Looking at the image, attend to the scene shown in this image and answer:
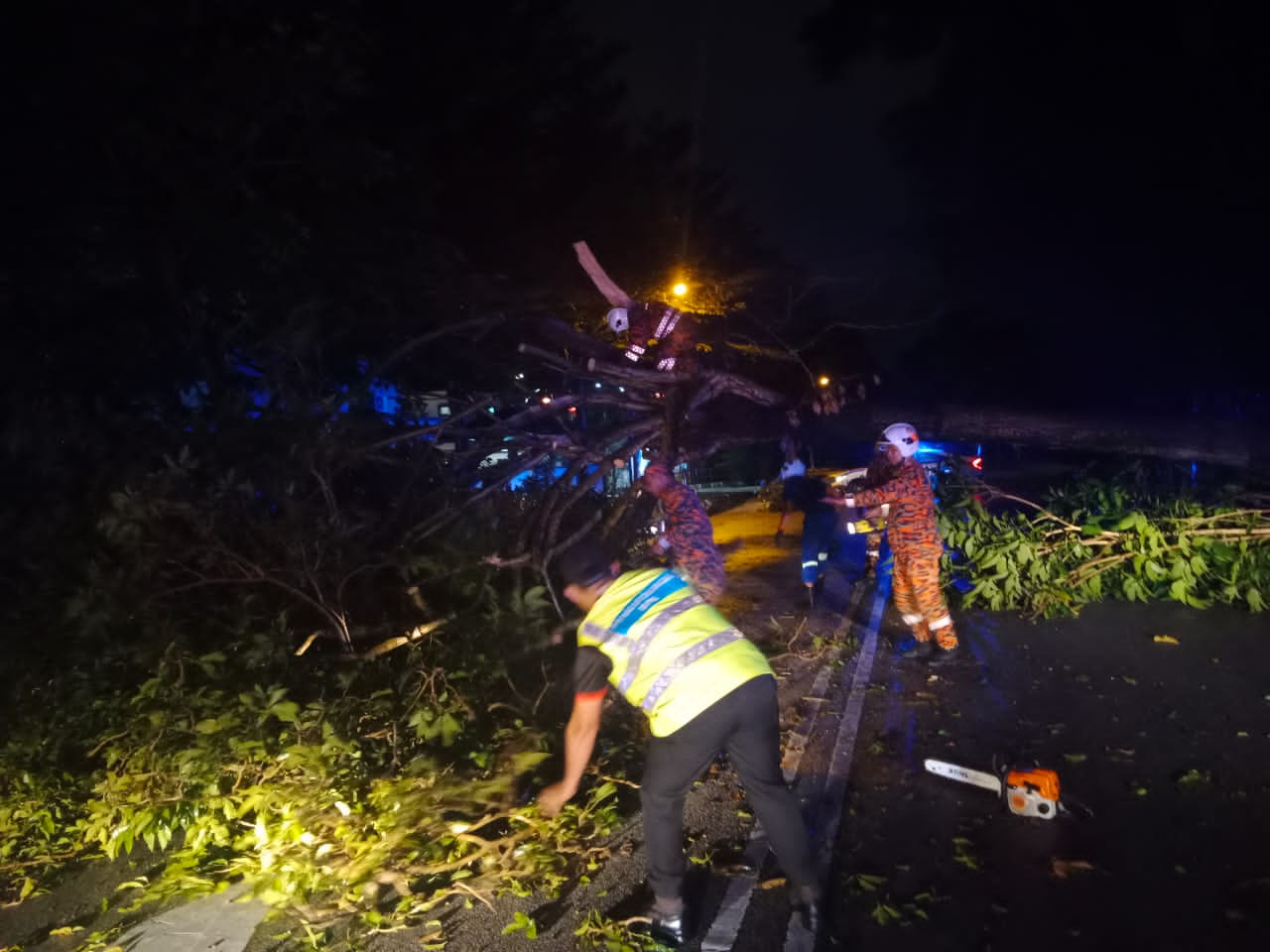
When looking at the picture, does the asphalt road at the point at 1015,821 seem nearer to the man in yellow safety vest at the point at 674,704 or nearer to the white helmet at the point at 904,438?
the man in yellow safety vest at the point at 674,704

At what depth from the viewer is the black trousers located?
109 inches

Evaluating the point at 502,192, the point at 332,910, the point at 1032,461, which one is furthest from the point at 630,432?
the point at 1032,461

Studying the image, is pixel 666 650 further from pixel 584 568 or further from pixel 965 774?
pixel 965 774

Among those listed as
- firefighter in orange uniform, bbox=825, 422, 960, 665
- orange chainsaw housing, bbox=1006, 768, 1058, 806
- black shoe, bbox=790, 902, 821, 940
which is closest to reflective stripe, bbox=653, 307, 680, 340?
firefighter in orange uniform, bbox=825, 422, 960, 665

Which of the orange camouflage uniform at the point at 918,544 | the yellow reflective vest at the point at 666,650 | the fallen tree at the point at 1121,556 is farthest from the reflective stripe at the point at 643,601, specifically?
the fallen tree at the point at 1121,556

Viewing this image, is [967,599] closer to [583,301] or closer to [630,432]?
[630,432]

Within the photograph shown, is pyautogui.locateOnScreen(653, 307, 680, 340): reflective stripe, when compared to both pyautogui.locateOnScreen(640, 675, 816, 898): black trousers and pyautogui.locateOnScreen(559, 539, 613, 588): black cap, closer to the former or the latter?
pyautogui.locateOnScreen(559, 539, 613, 588): black cap

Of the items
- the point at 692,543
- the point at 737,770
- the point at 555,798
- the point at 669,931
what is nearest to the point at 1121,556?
the point at 692,543

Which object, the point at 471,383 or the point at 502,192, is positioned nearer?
the point at 502,192

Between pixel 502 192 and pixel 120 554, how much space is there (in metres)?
5.19

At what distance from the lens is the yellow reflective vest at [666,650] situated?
273cm

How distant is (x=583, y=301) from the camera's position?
29.3ft

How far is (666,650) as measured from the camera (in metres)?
2.77

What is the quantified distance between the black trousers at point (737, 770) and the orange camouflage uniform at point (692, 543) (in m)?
3.03
